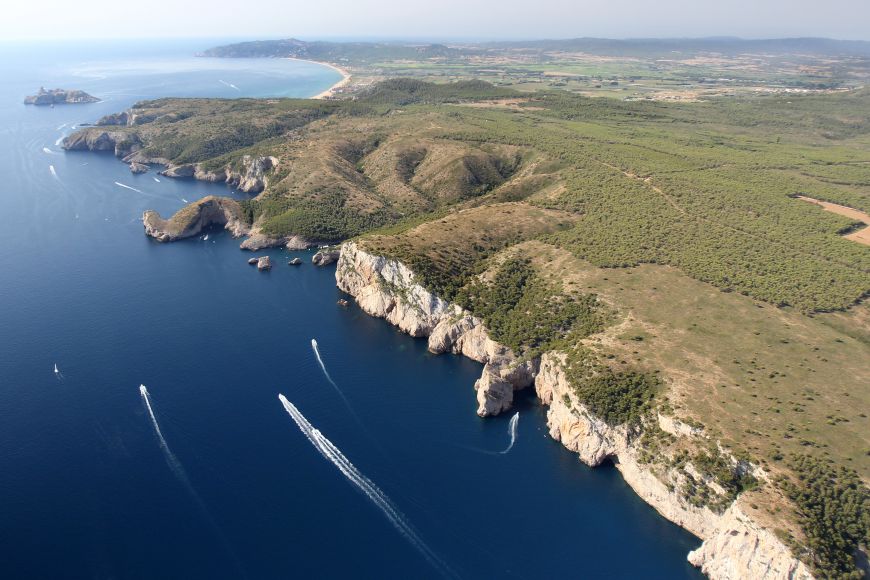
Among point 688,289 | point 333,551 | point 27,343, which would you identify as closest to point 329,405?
point 333,551

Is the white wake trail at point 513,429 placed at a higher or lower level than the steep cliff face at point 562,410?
lower

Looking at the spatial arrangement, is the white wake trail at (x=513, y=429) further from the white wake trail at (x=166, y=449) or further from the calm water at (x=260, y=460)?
the white wake trail at (x=166, y=449)

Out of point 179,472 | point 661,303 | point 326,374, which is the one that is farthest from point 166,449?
point 661,303

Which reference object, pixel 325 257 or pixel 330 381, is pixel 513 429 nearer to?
pixel 330 381

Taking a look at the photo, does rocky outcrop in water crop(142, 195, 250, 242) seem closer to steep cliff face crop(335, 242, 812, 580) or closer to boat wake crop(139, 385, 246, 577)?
steep cliff face crop(335, 242, 812, 580)

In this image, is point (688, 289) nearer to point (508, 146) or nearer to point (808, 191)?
point (808, 191)

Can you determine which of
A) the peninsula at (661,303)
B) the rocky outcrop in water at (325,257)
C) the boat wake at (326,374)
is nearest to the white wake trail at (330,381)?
the boat wake at (326,374)
